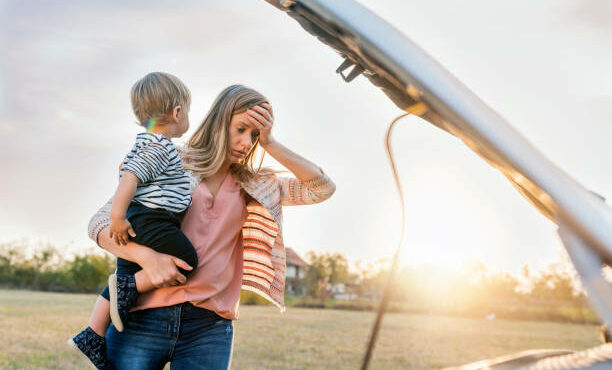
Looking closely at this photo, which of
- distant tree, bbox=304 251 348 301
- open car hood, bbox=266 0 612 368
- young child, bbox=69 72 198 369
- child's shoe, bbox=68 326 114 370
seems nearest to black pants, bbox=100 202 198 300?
young child, bbox=69 72 198 369

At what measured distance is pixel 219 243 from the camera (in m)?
2.39

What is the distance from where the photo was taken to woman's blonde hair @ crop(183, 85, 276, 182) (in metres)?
2.46

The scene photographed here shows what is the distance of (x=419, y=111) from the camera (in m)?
1.26

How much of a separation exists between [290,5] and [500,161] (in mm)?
543

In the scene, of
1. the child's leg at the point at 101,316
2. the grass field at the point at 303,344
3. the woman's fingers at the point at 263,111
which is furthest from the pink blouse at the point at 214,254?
the grass field at the point at 303,344

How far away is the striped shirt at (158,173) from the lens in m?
2.26

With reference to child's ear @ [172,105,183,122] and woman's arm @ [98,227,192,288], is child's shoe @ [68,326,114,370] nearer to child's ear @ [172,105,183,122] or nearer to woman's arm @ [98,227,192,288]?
woman's arm @ [98,227,192,288]

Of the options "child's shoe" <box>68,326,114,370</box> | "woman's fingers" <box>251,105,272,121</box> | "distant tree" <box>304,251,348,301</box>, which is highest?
"distant tree" <box>304,251,348,301</box>

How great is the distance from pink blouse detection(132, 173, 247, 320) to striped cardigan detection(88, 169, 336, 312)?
0.22 feet

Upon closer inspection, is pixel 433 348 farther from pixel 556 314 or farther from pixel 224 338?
pixel 556 314

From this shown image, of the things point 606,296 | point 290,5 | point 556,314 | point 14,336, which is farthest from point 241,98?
point 556,314

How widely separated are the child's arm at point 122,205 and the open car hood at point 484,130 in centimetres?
123

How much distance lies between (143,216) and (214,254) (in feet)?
1.01

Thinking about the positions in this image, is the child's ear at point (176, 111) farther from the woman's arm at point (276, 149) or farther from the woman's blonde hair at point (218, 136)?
the woman's arm at point (276, 149)
